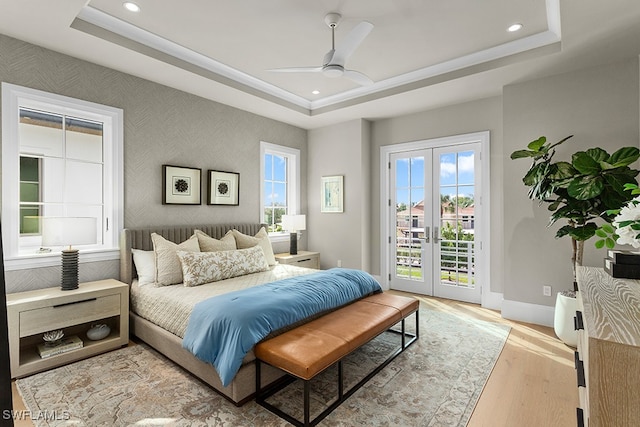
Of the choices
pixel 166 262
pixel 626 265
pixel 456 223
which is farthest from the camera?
pixel 456 223

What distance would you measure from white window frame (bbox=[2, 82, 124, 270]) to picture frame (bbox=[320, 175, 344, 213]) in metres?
3.01

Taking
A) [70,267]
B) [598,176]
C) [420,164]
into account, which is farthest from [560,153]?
[70,267]

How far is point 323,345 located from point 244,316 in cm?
56

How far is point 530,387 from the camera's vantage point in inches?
95.0

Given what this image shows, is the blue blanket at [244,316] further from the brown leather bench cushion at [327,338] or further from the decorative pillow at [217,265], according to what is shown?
the decorative pillow at [217,265]

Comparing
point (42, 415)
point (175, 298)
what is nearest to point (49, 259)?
point (175, 298)

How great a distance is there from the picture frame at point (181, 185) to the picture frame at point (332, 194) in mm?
2100

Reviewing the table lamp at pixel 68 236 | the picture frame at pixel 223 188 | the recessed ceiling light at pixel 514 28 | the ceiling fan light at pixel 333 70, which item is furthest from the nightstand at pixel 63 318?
the recessed ceiling light at pixel 514 28

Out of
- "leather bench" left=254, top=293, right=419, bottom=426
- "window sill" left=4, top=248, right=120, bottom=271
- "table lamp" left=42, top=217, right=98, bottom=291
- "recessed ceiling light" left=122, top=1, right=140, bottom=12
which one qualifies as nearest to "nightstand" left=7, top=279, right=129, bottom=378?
"table lamp" left=42, top=217, right=98, bottom=291

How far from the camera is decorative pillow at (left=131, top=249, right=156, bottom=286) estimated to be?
331 cm

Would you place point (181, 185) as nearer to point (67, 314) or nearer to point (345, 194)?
point (67, 314)

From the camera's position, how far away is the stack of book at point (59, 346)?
2661 mm

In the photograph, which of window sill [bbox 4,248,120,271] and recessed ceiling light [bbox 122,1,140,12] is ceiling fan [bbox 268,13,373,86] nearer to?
recessed ceiling light [bbox 122,1,140,12]

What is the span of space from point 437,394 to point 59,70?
425cm
